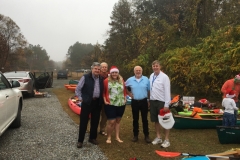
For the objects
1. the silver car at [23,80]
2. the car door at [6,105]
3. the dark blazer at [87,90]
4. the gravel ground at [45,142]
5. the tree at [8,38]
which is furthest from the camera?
the tree at [8,38]

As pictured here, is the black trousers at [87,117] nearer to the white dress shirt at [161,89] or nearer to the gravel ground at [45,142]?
the gravel ground at [45,142]

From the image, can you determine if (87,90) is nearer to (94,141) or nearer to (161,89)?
(94,141)

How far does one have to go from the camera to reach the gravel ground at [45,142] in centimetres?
471

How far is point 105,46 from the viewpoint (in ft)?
94.1

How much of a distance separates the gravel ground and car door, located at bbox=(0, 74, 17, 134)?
21.2 inches

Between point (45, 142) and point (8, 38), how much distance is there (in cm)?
3096

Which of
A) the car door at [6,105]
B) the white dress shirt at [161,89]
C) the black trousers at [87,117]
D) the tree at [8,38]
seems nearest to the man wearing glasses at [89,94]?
the black trousers at [87,117]

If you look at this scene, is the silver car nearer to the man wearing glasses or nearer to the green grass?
the green grass

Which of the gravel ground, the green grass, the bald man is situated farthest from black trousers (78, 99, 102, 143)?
the bald man

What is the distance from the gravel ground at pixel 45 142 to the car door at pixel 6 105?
54 centimetres

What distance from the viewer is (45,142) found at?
18.2 ft

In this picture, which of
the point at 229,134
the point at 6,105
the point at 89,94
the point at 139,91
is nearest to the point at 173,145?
the point at 229,134

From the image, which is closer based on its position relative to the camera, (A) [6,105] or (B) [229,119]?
(A) [6,105]

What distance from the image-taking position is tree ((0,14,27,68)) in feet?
103
